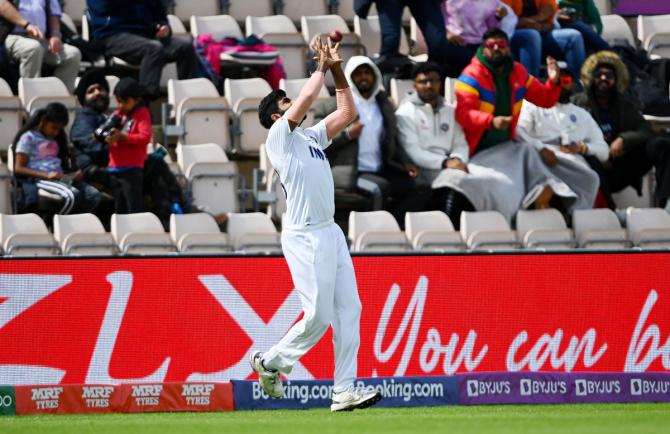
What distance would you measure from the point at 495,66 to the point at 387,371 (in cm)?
379

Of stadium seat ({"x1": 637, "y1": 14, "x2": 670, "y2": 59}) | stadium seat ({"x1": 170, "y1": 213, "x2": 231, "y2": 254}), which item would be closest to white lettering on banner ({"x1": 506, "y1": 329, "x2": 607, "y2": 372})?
stadium seat ({"x1": 170, "y1": 213, "x2": 231, "y2": 254})

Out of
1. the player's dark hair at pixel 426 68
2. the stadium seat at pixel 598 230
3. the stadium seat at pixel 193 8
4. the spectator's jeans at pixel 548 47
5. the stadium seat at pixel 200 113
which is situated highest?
the stadium seat at pixel 193 8

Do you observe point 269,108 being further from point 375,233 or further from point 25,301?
point 375,233

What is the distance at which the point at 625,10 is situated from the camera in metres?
16.8

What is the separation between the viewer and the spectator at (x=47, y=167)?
38.9 ft

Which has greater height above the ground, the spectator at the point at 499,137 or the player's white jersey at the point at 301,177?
the player's white jersey at the point at 301,177

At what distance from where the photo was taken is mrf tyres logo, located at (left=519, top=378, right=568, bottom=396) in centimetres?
1009

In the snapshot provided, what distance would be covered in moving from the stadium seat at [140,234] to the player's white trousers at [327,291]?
286 centimetres

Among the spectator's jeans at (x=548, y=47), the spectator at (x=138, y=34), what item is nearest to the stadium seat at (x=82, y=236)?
the spectator at (x=138, y=34)

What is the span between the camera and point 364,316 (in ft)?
33.7

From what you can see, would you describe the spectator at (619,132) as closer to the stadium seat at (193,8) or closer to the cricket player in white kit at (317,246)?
the stadium seat at (193,8)

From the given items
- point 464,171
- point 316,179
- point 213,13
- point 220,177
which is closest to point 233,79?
point 213,13

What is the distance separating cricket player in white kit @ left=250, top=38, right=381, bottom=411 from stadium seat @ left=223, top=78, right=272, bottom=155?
4.87 metres

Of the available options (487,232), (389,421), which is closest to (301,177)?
(389,421)
